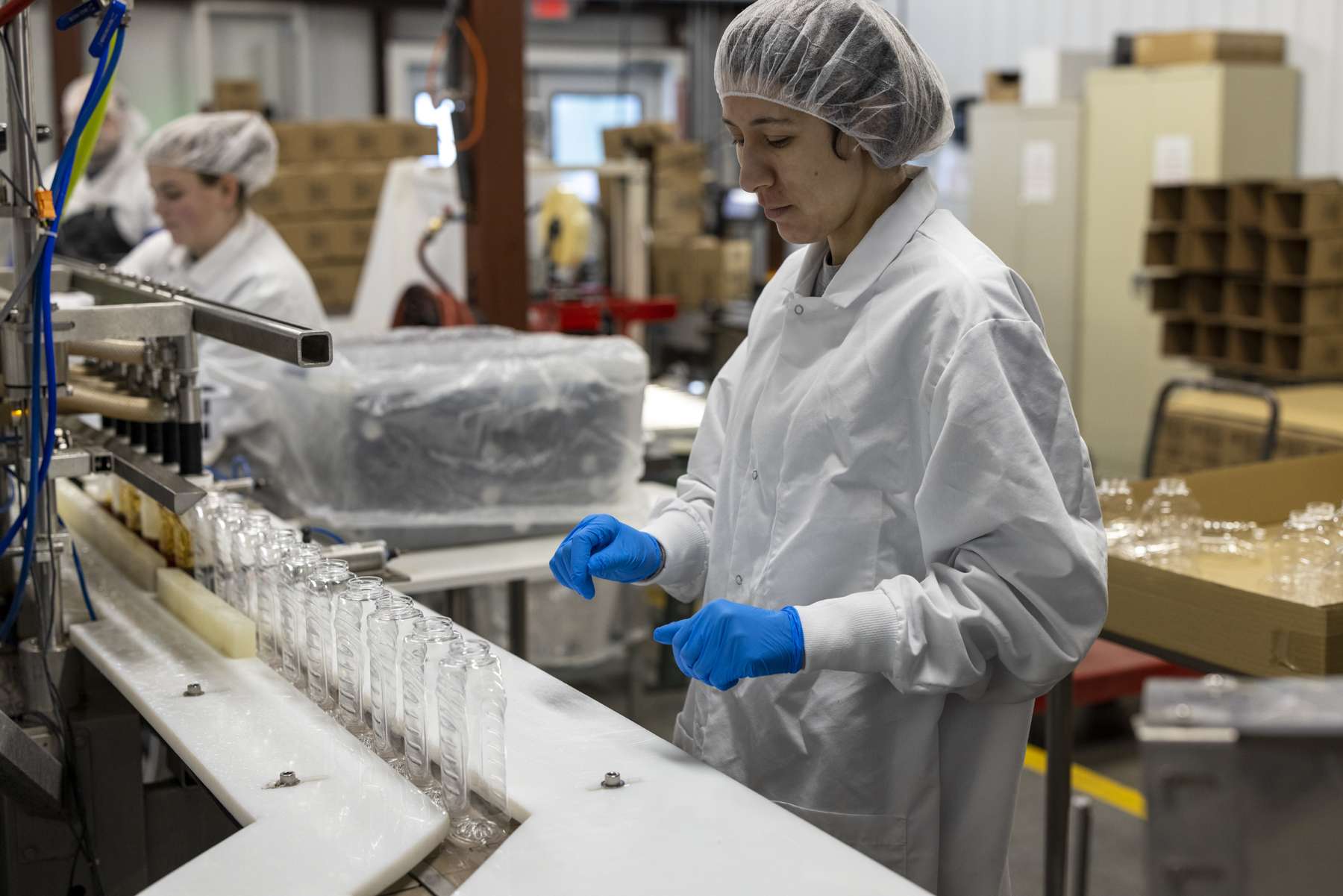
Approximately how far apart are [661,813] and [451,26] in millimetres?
2996

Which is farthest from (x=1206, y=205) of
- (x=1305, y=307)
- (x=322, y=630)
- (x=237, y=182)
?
(x=322, y=630)

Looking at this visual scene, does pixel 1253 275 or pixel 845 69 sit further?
pixel 1253 275

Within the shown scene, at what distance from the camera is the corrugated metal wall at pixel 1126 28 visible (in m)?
5.91

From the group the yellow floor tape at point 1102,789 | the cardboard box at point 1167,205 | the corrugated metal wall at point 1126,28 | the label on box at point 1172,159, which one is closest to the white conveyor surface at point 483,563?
the yellow floor tape at point 1102,789

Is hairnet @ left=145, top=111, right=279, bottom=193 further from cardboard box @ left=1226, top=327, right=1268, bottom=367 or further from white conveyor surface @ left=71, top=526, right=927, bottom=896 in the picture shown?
cardboard box @ left=1226, top=327, right=1268, bottom=367

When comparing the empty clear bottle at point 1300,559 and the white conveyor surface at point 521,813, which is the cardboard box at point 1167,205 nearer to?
the empty clear bottle at point 1300,559

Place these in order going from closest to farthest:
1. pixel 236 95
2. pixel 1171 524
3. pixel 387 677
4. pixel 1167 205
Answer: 1. pixel 387 677
2. pixel 1171 524
3. pixel 1167 205
4. pixel 236 95

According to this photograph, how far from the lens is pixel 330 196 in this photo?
7211mm

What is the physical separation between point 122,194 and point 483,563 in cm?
372

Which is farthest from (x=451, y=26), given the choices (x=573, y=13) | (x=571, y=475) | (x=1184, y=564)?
(x=573, y=13)

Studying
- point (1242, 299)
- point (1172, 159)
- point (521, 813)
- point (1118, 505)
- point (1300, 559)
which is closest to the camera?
point (521, 813)

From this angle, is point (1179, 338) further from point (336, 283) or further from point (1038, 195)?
point (336, 283)

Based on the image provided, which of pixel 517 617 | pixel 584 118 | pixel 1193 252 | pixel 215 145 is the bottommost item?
pixel 517 617

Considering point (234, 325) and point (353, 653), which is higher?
point (234, 325)
